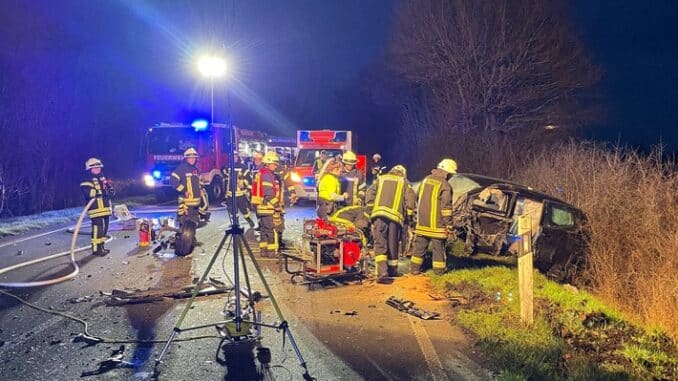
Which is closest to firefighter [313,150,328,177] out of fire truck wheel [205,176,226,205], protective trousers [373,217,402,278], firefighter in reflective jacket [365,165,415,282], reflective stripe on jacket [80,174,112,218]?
fire truck wheel [205,176,226,205]

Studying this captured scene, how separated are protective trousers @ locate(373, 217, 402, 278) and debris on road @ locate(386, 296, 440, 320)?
3.36 feet

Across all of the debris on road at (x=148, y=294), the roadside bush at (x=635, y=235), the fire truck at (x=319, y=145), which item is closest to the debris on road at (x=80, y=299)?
the debris on road at (x=148, y=294)

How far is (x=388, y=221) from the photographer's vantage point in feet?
23.8

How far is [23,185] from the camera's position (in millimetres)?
19812

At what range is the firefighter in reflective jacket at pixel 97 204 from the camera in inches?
341

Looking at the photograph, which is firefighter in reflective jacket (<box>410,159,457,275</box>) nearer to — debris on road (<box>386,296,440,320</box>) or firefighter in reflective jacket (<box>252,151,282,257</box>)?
debris on road (<box>386,296,440,320</box>)

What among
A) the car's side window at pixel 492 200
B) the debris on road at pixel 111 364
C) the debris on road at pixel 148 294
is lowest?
the debris on road at pixel 111 364

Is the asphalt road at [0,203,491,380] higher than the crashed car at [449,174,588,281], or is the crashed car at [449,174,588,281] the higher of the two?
the crashed car at [449,174,588,281]

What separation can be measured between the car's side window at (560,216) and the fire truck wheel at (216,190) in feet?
39.2

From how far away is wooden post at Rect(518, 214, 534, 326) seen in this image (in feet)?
16.7

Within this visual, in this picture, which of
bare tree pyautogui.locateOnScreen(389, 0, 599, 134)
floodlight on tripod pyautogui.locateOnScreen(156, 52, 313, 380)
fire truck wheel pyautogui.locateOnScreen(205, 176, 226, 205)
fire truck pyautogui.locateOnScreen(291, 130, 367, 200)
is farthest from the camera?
bare tree pyautogui.locateOnScreen(389, 0, 599, 134)

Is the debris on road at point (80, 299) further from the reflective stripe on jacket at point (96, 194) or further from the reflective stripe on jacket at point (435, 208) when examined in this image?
the reflective stripe on jacket at point (435, 208)

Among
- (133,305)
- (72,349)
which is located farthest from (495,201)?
(72,349)

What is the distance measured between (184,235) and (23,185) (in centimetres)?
1511
